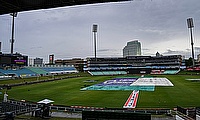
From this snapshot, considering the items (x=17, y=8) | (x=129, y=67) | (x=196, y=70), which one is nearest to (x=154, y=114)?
(x=17, y=8)

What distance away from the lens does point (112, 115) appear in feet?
37.0

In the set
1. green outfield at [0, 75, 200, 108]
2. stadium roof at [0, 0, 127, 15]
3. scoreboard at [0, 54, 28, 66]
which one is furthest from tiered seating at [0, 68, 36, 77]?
stadium roof at [0, 0, 127, 15]

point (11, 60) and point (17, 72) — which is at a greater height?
point (11, 60)

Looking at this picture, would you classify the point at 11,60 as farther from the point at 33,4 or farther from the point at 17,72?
the point at 33,4

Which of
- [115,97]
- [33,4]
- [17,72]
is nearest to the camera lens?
[33,4]

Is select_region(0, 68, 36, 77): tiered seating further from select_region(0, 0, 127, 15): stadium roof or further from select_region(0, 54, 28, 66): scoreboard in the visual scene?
select_region(0, 0, 127, 15): stadium roof

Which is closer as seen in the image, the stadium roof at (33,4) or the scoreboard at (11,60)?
the stadium roof at (33,4)

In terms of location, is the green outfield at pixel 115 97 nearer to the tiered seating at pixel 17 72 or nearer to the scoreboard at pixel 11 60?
the scoreboard at pixel 11 60

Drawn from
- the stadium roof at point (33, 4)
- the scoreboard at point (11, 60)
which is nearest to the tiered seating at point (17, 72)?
the scoreboard at point (11, 60)

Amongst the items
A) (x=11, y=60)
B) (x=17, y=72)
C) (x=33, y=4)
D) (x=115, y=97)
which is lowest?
(x=115, y=97)

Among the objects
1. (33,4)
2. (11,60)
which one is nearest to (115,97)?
(33,4)

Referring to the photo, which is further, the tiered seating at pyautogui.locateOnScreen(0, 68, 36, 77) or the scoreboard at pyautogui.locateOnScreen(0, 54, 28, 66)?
the tiered seating at pyautogui.locateOnScreen(0, 68, 36, 77)

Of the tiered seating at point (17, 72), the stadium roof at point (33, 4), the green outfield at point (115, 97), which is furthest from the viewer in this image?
the tiered seating at point (17, 72)

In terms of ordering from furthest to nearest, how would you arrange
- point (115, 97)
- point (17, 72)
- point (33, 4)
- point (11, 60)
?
1. point (17, 72)
2. point (11, 60)
3. point (115, 97)
4. point (33, 4)
